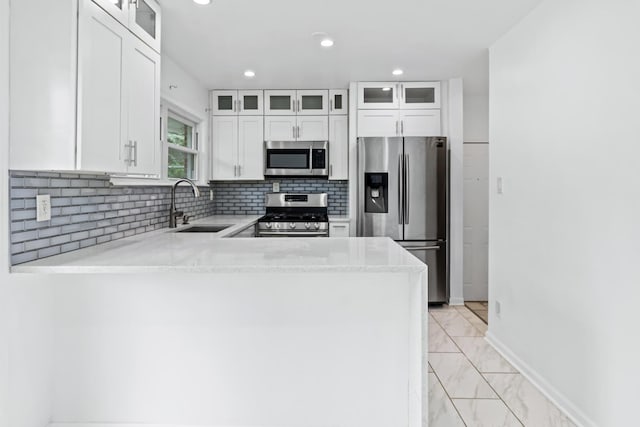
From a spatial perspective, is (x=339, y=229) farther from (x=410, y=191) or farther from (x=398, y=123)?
(x=398, y=123)

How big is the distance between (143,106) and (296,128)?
8.32 feet

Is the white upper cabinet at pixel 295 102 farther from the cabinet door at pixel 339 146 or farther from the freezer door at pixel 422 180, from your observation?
the freezer door at pixel 422 180

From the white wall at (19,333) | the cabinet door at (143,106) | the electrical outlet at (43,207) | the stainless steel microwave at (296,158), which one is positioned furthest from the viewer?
the stainless steel microwave at (296,158)

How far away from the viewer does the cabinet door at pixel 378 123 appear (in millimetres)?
4379

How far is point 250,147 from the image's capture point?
4.64 meters

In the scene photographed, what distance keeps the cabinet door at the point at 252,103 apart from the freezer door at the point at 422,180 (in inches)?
68.0

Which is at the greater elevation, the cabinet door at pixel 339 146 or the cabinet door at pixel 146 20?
the cabinet door at pixel 146 20

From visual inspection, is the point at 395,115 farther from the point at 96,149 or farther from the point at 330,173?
the point at 96,149

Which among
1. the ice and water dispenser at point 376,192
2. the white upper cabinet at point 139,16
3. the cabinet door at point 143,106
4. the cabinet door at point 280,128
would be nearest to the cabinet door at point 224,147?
Answer: the cabinet door at point 280,128

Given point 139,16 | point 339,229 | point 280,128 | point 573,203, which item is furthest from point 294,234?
point 573,203

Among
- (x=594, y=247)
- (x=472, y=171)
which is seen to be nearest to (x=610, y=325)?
(x=594, y=247)

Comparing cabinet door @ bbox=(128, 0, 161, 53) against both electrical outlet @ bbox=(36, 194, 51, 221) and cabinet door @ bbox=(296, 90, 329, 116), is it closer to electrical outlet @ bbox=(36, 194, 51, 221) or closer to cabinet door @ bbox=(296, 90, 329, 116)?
electrical outlet @ bbox=(36, 194, 51, 221)

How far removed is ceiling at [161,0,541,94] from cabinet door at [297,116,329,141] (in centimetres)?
43

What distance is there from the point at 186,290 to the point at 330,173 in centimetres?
288
